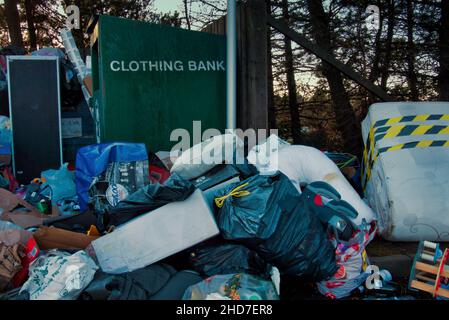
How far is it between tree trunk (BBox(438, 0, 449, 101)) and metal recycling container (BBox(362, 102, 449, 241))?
1.86 metres

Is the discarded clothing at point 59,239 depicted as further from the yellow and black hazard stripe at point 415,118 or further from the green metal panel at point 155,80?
the yellow and black hazard stripe at point 415,118

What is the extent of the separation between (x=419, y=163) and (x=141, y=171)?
223 cm

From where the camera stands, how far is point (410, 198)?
3.30 m

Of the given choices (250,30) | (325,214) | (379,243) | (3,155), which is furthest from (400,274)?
(3,155)

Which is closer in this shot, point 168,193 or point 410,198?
point 168,193

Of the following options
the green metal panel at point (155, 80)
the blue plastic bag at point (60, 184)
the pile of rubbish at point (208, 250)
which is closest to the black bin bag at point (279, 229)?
the pile of rubbish at point (208, 250)

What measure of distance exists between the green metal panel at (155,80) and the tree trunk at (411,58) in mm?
2592

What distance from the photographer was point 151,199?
268 centimetres

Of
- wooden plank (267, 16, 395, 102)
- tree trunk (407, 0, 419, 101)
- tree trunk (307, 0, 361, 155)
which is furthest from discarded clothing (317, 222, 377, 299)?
tree trunk (407, 0, 419, 101)

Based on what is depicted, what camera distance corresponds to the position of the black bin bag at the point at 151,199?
2.64 meters

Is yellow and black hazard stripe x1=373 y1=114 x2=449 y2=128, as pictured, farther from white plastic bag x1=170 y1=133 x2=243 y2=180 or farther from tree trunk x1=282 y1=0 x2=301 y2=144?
tree trunk x1=282 y1=0 x2=301 y2=144

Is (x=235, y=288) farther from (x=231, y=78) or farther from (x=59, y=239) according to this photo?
(x=231, y=78)
